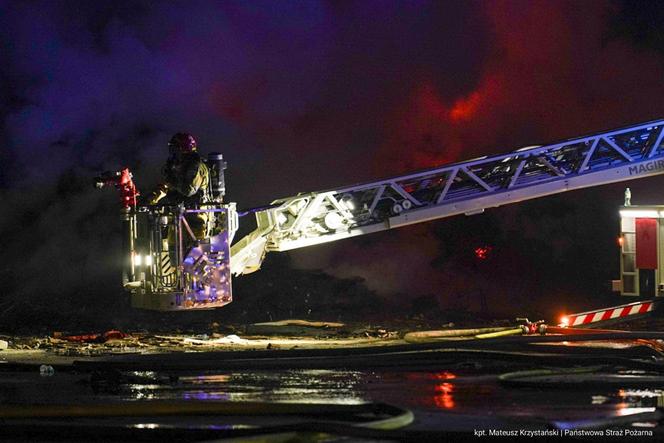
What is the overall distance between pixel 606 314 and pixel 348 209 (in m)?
4.49

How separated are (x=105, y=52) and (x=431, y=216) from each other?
7.77 meters

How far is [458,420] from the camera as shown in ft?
26.7

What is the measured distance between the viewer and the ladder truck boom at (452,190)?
14.6 m

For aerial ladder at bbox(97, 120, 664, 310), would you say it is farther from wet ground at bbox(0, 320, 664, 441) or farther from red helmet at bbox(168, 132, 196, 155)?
wet ground at bbox(0, 320, 664, 441)

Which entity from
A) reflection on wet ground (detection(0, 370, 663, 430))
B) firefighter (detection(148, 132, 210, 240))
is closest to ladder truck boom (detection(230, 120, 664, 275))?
firefighter (detection(148, 132, 210, 240))

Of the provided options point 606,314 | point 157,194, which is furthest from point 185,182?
point 606,314

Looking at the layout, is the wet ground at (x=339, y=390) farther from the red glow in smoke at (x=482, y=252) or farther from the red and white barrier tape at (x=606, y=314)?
the red glow in smoke at (x=482, y=252)

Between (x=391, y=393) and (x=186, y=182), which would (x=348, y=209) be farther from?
(x=391, y=393)

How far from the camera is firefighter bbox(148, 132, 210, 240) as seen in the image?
13547 millimetres

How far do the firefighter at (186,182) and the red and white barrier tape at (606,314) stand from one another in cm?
597

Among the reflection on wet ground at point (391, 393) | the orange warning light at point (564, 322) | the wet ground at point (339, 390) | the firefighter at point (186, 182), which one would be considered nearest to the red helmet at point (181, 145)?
the firefighter at point (186, 182)

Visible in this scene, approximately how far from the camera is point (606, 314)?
16.2 metres

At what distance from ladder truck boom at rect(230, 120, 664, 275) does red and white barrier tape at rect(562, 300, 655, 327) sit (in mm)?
2112

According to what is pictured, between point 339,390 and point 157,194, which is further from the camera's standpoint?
point 157,194
